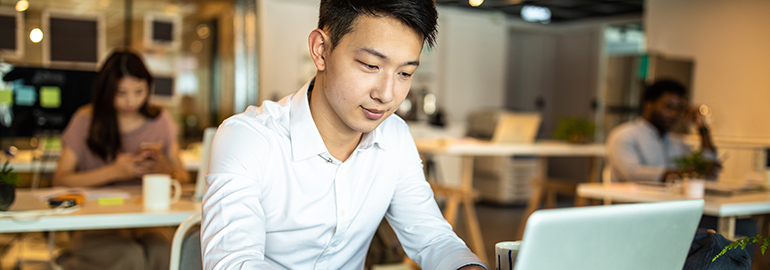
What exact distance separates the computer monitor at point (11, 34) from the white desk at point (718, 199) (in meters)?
4.83

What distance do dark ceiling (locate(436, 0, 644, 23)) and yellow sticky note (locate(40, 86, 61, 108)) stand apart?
14.3 ft

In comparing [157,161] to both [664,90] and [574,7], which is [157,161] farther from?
[574,7]

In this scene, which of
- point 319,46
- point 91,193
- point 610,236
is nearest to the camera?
point 610,236

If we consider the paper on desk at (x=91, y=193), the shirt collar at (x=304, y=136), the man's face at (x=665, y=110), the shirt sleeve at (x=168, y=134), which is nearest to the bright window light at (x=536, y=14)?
the man's face at (x=665, y=110)

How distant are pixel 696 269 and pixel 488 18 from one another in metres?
8.02

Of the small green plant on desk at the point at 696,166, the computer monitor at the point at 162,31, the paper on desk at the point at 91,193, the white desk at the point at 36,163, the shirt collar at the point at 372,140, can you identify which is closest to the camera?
the shirt collar at the point at 372,140

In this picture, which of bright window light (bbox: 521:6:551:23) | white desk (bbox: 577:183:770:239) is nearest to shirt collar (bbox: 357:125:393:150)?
white desk (bbox: 577:183:770:239)

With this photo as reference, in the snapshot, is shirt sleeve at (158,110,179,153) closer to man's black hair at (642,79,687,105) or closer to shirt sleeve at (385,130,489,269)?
shirt sleeve at (385,130,489,269)

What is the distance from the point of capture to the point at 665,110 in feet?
13.1

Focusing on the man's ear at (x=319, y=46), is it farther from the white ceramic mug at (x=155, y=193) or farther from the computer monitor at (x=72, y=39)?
the computer monitor at (x=72, y=39)

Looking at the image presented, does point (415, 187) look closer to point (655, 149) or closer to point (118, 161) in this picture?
point (118, 161)

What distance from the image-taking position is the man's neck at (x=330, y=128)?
142cm

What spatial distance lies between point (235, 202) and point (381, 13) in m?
0.46

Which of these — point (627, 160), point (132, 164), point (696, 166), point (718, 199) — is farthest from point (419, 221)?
point (627, 160)
